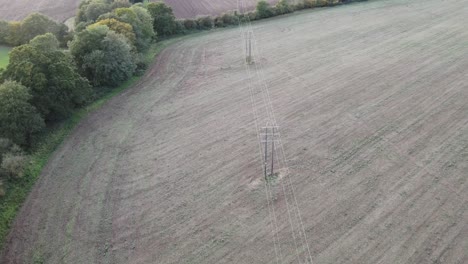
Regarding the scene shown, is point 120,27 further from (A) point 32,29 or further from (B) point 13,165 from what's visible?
(B) point 13,165

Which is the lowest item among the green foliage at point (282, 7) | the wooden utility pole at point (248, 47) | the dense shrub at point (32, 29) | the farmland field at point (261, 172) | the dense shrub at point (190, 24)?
the farmland field at point (261, 172)

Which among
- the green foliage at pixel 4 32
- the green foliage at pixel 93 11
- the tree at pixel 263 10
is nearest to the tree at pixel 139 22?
the green foliage at pixel 93 11

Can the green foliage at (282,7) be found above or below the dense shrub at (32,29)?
below

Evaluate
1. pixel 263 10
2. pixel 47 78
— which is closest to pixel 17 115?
pixel 47 78

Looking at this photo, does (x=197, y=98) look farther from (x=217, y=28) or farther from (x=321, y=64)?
(x=217, y=28)

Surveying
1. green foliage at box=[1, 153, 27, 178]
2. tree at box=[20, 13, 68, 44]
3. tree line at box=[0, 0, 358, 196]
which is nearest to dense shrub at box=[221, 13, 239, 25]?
tree line at box=[0, 0, 358, 196]

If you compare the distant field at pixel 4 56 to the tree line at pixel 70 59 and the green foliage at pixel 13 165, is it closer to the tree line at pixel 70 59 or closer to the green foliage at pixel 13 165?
the tree line at pixel 70 59

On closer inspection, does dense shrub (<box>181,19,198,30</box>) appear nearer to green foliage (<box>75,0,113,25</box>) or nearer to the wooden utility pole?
the wooden utility pole
